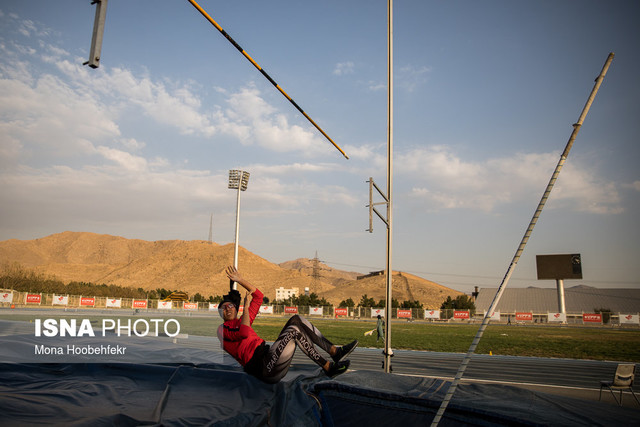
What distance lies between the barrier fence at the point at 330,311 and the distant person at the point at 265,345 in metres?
37.2

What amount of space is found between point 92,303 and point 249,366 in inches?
1703

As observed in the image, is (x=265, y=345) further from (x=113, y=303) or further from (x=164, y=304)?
(x=113, y=303)

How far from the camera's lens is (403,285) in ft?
400

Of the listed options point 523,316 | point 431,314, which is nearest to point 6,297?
point 431,314

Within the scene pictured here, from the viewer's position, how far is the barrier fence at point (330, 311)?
123 ft

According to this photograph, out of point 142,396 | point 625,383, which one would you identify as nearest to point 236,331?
point 142,396

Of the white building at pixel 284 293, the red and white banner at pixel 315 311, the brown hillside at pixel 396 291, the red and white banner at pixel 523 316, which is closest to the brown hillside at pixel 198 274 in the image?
the brown hillside at pixel 396 291

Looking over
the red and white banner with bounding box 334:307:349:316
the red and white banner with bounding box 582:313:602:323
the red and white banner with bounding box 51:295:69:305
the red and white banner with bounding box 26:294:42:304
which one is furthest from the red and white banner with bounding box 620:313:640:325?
the red and white banner with bounding box 26:294:42:304

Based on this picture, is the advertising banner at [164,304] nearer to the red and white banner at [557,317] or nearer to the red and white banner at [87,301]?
the red and white banner at [87,301]

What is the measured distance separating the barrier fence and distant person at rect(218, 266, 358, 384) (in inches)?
1466

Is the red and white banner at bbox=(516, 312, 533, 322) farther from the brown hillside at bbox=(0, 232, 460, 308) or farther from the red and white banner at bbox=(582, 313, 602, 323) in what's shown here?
the brown hillside at bbox=(0, 232, 460, 308)

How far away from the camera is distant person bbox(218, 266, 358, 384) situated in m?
4.41

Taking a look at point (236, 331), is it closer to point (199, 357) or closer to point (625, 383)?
point (199, 357)

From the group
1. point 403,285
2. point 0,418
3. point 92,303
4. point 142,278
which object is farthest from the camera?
point 403,285
